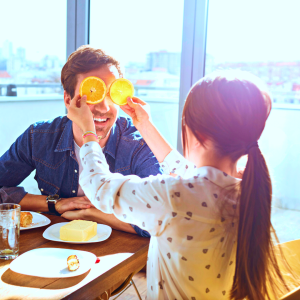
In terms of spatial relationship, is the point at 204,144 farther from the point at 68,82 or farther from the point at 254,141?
the point at 68,82

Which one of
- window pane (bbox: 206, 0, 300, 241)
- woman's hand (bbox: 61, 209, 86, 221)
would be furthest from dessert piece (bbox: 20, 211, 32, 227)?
window pane (bbox: 206, 0, 300, 241)

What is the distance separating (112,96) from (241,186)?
2.61 feet

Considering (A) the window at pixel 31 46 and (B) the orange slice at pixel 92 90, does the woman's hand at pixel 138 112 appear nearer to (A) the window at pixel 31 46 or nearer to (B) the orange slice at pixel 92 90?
(B) the orange slice at pixel 92 90

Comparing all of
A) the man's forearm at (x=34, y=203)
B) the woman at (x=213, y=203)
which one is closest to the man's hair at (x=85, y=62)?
the man's forearm at (x=34, y=203)

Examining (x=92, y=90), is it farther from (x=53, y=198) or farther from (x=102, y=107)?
(x=53, y=198)

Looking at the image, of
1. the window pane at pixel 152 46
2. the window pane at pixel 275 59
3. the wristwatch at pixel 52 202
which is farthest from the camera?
the window pane at pixel 152 46

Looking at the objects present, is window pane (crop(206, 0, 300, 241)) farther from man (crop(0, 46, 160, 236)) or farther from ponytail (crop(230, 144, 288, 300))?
ponytail (crop(230, 144, 288, 300))

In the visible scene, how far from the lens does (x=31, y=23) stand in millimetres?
3199

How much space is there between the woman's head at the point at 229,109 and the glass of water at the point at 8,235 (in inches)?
26.2

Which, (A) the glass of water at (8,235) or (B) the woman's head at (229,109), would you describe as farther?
(A) the glass of water at (8,235)

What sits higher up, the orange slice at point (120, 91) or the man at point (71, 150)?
the orange slice at point (120, 91)

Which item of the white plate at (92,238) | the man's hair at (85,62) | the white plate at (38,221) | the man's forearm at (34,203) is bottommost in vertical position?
the man's forearm at (34,203)

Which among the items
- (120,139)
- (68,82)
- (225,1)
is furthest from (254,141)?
(225,1)

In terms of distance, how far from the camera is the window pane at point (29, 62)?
3188 mm
